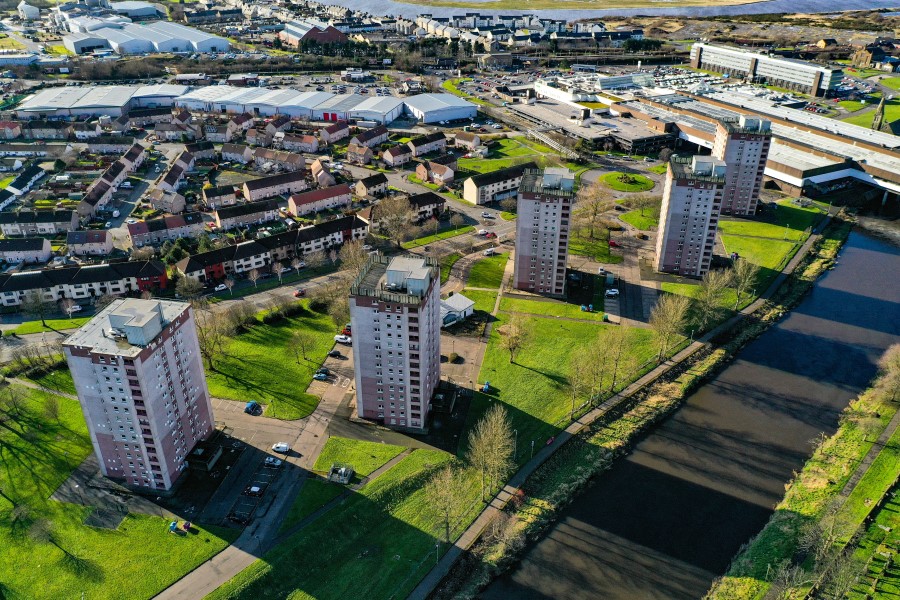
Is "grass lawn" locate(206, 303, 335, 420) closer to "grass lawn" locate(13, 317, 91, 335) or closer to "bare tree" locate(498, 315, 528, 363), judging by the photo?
"bare tree" locate(498, 315, 528, 363)

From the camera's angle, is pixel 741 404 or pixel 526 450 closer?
pixel 526 450

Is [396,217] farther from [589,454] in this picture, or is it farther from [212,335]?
[589,454]

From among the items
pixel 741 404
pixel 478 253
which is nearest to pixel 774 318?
pixel 741 404

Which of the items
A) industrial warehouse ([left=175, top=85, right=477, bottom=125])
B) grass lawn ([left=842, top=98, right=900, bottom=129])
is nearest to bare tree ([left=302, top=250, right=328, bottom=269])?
industrial warehouse ([left=175, top=85, right=477, bottom=125])

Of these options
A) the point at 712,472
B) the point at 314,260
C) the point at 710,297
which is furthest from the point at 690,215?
the point at 314,260

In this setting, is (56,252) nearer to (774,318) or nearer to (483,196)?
(483,196)
